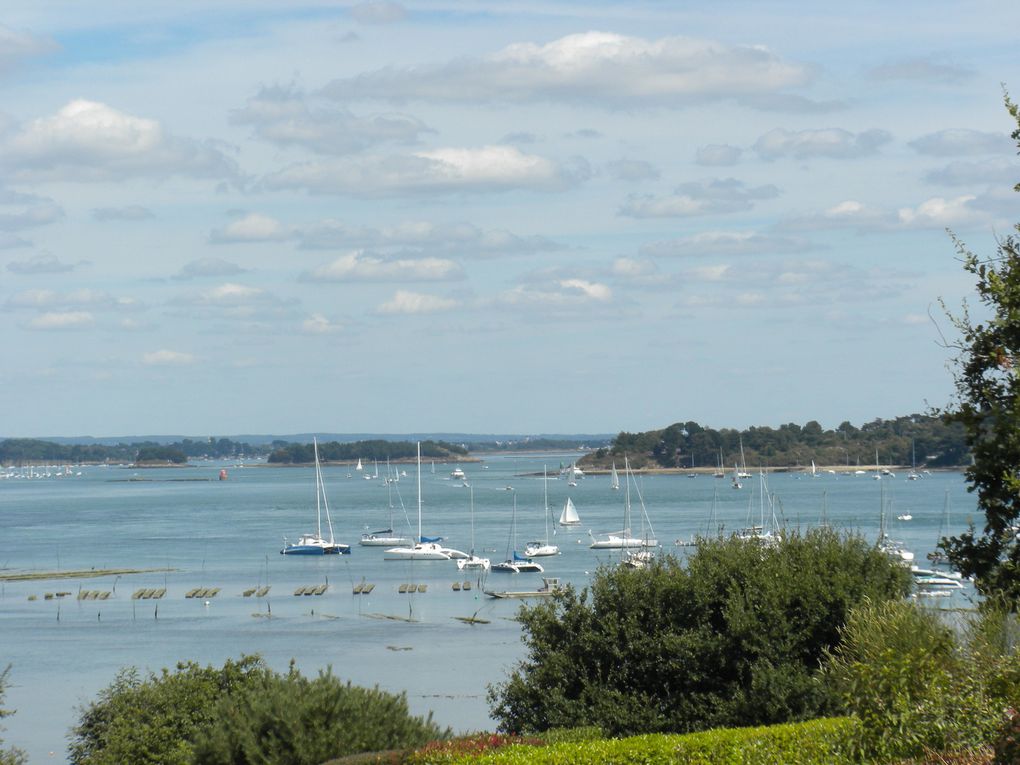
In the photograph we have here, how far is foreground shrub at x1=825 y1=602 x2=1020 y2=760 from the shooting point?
40.9ft

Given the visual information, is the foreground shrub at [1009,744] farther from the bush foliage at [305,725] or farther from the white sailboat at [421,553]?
the white sailboat at [421,553]

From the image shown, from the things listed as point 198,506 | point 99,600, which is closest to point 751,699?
point 99,600

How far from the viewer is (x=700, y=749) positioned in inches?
Result: 617

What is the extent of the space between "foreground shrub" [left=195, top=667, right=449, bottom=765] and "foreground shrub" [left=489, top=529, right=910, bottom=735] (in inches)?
135

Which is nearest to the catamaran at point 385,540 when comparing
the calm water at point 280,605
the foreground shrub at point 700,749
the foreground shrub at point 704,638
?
the calm water at point 280,605

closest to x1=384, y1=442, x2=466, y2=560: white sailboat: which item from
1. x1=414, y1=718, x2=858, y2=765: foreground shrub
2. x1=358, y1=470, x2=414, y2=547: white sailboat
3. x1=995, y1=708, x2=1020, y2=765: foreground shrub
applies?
x1=358, y1=470, x2=414, y2=547: white sailboat

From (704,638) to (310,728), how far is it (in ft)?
22.7

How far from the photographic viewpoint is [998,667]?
40.0 ft

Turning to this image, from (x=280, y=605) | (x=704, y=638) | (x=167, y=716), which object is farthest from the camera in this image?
(x=280, y=605)

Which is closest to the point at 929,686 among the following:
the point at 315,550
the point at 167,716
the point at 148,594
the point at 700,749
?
the point at 700,749

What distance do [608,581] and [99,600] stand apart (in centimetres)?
6549

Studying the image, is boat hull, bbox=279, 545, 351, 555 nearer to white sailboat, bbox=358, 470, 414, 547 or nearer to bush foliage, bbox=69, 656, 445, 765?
white sailboat, bbox=358, 470, 414, 547

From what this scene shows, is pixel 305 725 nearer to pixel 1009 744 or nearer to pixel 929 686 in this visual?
pixel 929 686

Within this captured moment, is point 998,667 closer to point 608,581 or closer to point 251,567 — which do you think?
point 608,581
